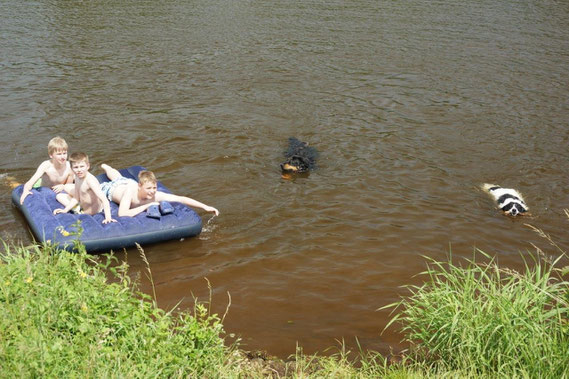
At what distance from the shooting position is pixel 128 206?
7348 mm

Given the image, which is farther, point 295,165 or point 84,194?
point 295,165

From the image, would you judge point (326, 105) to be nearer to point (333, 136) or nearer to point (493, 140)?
point (333, 136)

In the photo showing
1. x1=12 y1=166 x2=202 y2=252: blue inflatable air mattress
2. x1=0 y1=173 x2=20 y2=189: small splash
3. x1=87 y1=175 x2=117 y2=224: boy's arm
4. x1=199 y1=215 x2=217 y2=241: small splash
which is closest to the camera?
x1=12 y1=166 x2=202 y2=252: blue inflatable air mattress

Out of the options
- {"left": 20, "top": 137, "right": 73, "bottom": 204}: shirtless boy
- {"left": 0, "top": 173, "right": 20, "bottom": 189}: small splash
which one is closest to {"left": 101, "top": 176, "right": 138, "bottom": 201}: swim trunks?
{"left": 20, "top": 137, "right": 73, "bottom": 204}: shirtless boy

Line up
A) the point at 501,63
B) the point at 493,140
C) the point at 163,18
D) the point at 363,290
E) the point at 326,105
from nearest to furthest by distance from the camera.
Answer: the point at 363,290 → the point at 493,140 → the point at 326,105 → the point at 501,63 → the point at 163,18

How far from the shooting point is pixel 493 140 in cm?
1070

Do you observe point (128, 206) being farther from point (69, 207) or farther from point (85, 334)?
point (85, 334)

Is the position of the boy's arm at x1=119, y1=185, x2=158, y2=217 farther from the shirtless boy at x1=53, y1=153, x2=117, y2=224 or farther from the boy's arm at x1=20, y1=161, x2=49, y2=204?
the boy's arm at x1=20, y1=161, x2=49, y2=204

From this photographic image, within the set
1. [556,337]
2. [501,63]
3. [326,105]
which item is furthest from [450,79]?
[556,337]

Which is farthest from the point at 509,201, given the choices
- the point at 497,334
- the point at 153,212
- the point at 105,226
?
the point at 105,226

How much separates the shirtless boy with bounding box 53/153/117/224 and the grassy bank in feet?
8.29

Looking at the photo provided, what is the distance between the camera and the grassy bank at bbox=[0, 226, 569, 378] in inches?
149

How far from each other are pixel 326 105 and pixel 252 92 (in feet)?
5.60

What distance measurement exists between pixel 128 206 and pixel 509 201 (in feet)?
15.8
